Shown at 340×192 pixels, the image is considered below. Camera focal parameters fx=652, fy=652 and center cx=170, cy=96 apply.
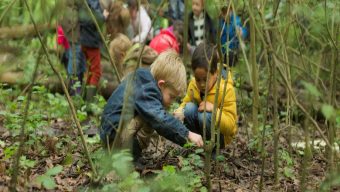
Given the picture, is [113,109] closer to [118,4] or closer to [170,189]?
[170,189]

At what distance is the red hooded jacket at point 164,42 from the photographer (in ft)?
25.0

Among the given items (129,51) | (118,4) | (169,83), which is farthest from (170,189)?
(118,4)

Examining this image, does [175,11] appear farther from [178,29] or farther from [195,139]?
[195,139]

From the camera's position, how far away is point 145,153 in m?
5.19

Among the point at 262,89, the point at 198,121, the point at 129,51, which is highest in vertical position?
the point at 129,51

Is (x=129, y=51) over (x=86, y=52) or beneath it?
over

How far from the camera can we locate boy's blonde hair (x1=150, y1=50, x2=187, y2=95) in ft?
14.9

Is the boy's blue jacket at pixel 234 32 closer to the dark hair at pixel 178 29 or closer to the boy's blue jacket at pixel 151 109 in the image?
the boy's blue jacket at pixel 151 109

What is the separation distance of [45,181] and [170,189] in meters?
0.70

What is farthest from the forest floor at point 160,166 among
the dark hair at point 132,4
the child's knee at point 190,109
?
the dark hair at point 132,4

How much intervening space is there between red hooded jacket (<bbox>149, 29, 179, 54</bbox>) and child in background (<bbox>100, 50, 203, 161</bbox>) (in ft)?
9.60

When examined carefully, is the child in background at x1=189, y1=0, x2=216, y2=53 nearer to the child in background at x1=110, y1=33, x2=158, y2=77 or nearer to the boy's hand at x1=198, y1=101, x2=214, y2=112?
the child in background at x1=110, y1=33, x2=158, y2=77

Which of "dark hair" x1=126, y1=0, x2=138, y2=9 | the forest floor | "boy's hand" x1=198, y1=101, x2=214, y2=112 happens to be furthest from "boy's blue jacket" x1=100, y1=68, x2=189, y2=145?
"dark hair" x1=126, y1=0, x2=138, y2=9

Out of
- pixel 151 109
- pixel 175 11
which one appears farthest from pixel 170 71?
pixel 175 11
